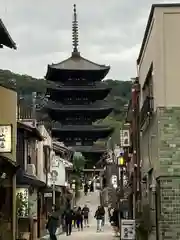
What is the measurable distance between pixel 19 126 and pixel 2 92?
25.7ft

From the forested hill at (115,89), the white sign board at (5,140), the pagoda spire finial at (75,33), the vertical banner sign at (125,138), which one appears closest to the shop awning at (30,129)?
the vertical banner sign at (125,138)

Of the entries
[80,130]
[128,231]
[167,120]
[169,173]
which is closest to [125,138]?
[128,231]

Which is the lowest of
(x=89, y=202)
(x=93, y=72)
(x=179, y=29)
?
(x=89, y=202)

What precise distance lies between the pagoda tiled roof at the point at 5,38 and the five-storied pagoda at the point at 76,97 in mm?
53349

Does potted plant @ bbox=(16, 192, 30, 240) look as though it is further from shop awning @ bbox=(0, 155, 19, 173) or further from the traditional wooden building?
shop awning @ bbox=(0, 155, 19, 173)

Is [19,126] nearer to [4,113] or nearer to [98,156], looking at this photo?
[4,113]

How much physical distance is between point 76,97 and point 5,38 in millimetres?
58638

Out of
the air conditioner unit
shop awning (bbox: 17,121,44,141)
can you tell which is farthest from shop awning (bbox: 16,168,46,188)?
shop awning (bbox: 17,121,44,141)

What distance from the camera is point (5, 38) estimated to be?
21.7 meters

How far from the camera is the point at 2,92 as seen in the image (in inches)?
930

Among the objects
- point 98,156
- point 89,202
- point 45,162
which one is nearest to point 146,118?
point 45,162

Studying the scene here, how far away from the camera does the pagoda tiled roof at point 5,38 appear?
2053 centimetres

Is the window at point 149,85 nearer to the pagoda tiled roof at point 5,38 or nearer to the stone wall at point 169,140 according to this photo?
the stone wall at point 169,140

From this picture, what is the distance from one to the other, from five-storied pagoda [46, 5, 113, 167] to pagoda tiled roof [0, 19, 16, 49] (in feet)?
175
